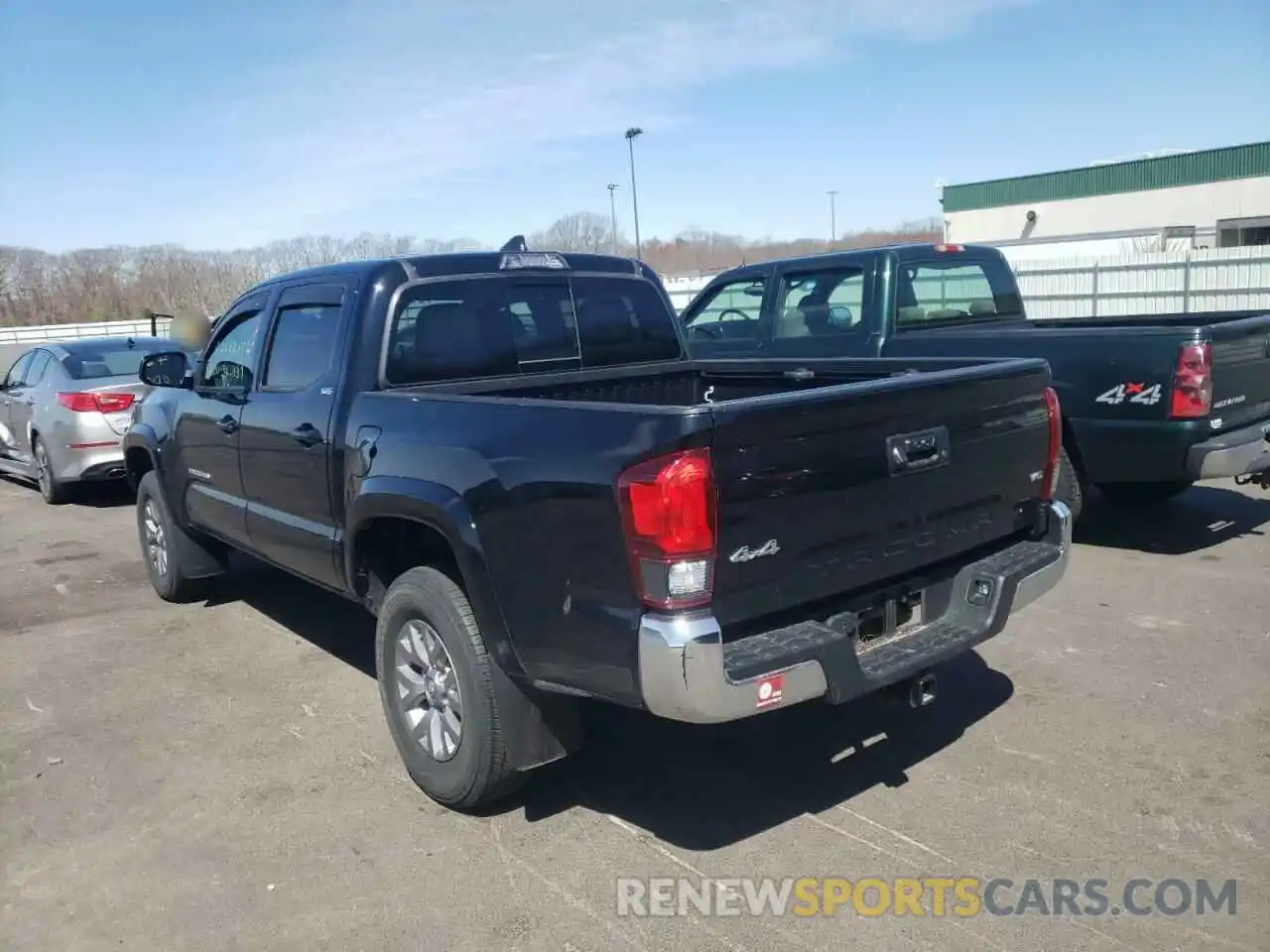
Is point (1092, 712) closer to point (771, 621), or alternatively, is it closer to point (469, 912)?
point (771, 621)

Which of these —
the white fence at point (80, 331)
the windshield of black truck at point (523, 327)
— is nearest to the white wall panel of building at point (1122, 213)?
the white fence at point (80, 331)

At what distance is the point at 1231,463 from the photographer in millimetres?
6496

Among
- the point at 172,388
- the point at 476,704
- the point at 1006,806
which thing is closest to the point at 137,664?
the point at 172,388

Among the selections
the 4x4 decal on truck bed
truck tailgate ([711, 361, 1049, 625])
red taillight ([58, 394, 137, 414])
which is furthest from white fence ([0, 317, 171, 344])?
truck tailgate ([711, 361, 1049, 625])

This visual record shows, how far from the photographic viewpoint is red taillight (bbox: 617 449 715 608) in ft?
10.0

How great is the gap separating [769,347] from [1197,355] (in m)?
3.23

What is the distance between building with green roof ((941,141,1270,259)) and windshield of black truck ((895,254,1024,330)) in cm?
2609

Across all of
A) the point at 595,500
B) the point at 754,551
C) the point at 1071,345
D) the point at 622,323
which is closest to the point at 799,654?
the point at 754,551

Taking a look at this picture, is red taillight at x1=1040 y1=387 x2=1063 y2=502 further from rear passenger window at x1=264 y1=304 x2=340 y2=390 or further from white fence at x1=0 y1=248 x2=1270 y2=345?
white fence at x1=0 y1=248 x2=1270 y2=345

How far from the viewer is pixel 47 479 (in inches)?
429

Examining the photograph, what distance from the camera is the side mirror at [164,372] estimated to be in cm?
623

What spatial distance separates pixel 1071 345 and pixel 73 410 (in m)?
8.66

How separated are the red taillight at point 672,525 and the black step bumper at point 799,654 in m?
0.09

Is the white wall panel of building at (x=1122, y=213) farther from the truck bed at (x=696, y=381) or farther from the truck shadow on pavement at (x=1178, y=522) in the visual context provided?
the truck bed at (x=696, y=381)
